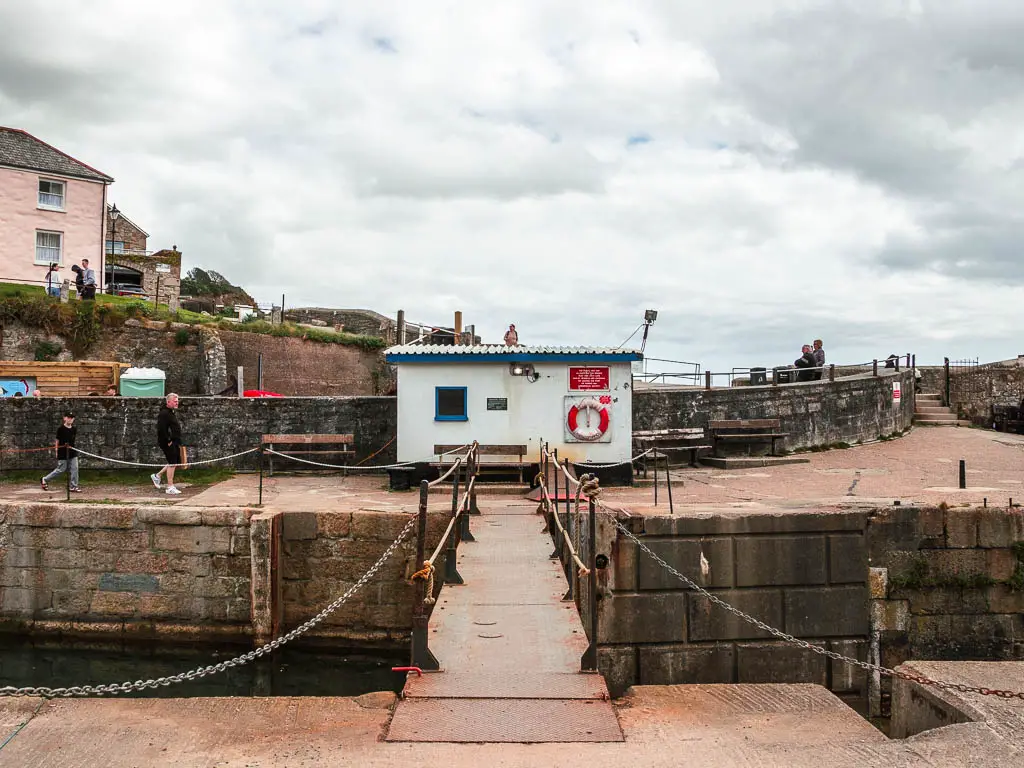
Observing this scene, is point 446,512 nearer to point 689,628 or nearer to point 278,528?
point 278,528

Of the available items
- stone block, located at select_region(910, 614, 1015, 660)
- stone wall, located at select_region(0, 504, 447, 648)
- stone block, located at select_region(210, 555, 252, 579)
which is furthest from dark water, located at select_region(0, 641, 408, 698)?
stone block, located at select_region(910, 614, 1015, 660)

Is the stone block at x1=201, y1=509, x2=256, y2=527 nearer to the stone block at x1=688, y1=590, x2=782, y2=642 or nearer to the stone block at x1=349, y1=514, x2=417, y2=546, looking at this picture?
the stone block at x1=349, y1=514, x2=417, y2=546

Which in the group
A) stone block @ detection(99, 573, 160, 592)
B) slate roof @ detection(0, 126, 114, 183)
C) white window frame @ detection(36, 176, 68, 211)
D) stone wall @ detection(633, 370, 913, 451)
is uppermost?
slate roof @ detection(0, 126, 114, 183)

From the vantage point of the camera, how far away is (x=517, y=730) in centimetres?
472

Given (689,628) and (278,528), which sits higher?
(278,528)

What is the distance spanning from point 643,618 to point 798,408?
13488mm

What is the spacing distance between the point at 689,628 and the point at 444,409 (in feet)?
24.7

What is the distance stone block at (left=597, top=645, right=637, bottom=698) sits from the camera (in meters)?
8.42

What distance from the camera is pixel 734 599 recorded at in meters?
8.65

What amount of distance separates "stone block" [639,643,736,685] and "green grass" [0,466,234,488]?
9765 millimetres

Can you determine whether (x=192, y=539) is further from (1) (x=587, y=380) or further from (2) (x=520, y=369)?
(1) (x=587, y=380)

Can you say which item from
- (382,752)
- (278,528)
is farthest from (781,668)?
(278,528)

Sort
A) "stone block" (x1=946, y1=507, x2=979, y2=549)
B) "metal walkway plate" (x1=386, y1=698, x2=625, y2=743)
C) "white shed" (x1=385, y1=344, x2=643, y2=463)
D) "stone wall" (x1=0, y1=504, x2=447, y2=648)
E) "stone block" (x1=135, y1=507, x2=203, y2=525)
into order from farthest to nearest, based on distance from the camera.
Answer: "white shed" (x1=385, y1=344, x2=643, y2=463) → "stone block" (x1=135, y1=507, x2=203, y2=525) → "stone wall" (x1=0, y1=504, x2=447, y2=648) → "stone block" (x1=946, y1=507, x2=979, y2=549) → "metal walkway plate" (x1=386, y1=698, x2=625, y2=743)

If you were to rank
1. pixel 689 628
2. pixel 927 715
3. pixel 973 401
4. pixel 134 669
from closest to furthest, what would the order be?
pixel 927 715
pixel 689 628
pixel 134 669
pixel 973 401
